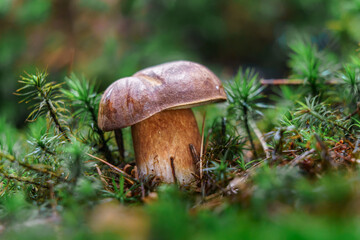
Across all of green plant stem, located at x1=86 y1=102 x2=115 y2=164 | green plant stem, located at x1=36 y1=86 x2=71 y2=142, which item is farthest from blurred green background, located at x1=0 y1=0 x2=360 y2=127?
green plant stem, located at x1=36 y1=86 x2=71 y2=142

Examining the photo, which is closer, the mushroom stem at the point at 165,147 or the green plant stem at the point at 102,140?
the mushroom stem at the point at 165,147

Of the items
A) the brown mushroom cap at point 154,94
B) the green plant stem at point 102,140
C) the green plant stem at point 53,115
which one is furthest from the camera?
the green plant stem at point 102,140

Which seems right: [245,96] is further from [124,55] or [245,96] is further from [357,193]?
[124,55]

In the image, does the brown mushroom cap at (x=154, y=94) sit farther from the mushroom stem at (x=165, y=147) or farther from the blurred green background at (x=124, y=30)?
the blurred green background at (x=124, y=30)

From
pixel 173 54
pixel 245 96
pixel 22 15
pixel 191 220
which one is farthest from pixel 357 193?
pixel 22 15

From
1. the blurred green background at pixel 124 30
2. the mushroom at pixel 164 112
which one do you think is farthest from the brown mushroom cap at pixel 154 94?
the blurred green background at pixel 124 30

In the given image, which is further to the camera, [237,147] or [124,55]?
[124,55]

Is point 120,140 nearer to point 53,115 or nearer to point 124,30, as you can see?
point 53,115
